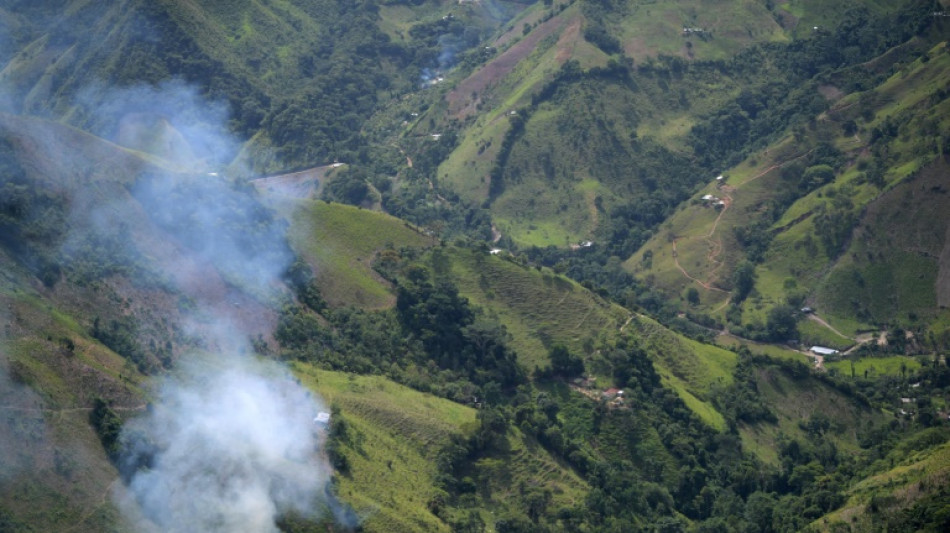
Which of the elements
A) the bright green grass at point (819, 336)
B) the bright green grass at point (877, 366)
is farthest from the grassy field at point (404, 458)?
the bright green grass at point (819, 336)

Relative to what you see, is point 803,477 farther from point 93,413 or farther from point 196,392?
point 93,413

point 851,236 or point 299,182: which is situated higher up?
point 851,236

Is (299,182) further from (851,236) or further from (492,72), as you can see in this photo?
(851,236)

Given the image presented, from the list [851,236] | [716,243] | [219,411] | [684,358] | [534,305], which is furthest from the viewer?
[716,243]

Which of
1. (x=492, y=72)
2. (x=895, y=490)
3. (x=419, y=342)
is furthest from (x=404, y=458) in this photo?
(x=492, y=72)

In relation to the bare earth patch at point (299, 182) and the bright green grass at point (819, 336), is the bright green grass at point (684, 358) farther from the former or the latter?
the bare earth patch at point (299, 182)

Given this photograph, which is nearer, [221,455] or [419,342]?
[221,455]

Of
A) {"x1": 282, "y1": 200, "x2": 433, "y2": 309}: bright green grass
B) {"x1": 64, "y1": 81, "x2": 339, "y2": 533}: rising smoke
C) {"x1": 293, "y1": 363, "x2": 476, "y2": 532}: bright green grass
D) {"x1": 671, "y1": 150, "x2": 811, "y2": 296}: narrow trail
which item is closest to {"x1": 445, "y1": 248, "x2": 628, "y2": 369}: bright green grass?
{"x1": 282, "y1": 200, "x2": 433, "y2": 309}: bright green grass
